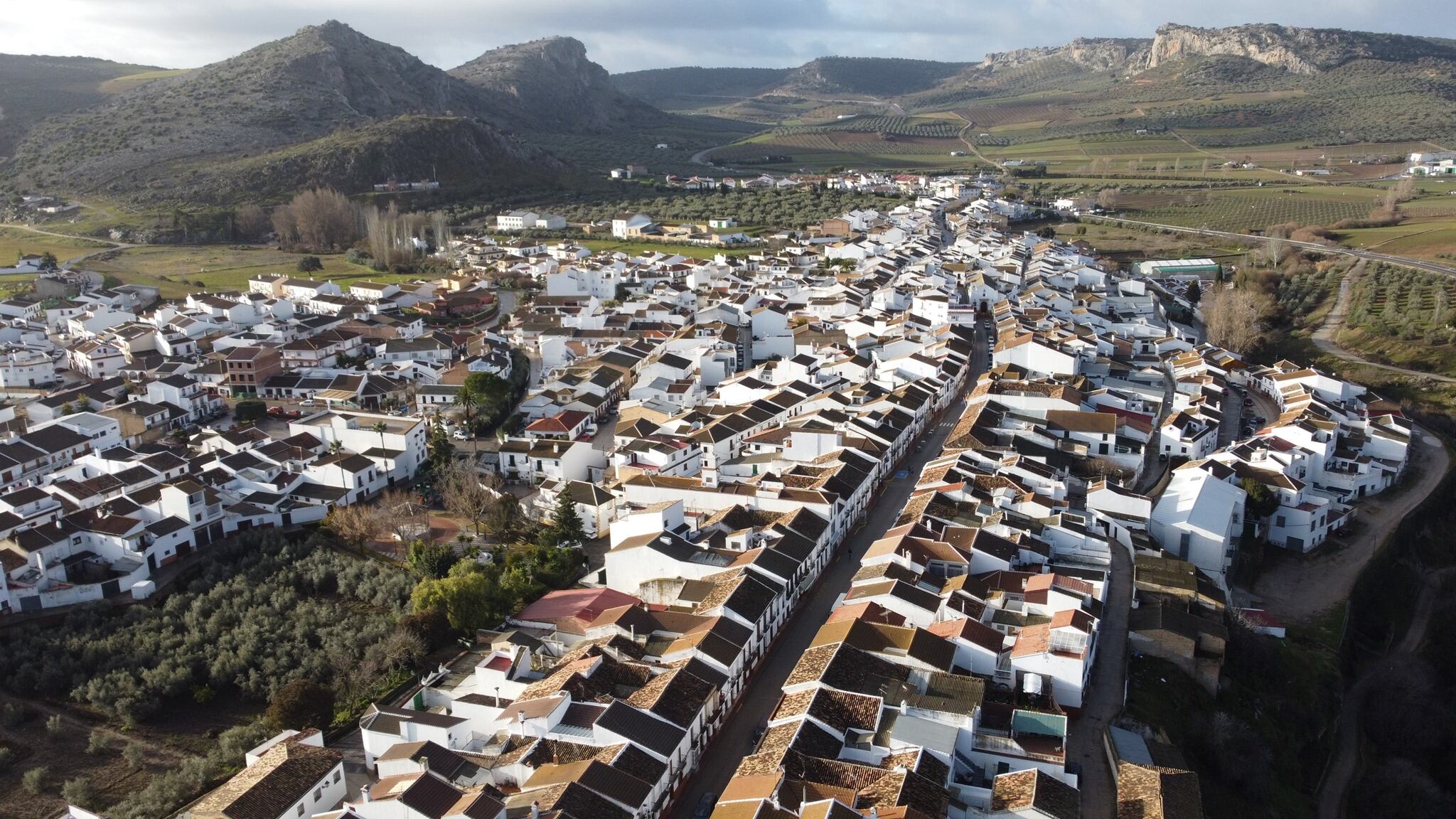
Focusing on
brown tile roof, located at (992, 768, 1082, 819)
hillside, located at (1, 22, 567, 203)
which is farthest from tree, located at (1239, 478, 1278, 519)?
hillside, located at (1, 22, 567, 203)

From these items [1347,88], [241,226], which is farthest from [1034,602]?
[1347,88]

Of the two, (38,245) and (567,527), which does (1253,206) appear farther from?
(38,245)

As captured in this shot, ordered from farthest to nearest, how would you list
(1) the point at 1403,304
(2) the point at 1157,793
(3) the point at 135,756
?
(1) the point at 1403,304, (3) the point at 135,756, (2) the point at 1157,793

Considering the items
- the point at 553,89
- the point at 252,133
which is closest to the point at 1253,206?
the point at 252,133

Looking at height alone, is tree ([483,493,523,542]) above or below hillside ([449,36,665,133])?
below

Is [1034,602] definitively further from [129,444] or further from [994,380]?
[129,444]

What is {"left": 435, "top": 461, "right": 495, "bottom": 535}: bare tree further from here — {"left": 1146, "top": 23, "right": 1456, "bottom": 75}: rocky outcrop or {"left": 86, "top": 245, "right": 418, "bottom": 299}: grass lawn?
{"left": 1146, "top": 23, "right": 1456, "bottom": 75}: rocky outcrop

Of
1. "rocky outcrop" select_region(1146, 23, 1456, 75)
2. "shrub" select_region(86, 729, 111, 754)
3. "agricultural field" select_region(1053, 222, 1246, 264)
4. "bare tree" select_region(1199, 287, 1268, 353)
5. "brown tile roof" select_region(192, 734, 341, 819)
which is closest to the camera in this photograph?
"brown tile roof" select_region(192, 734, 341, 819)
